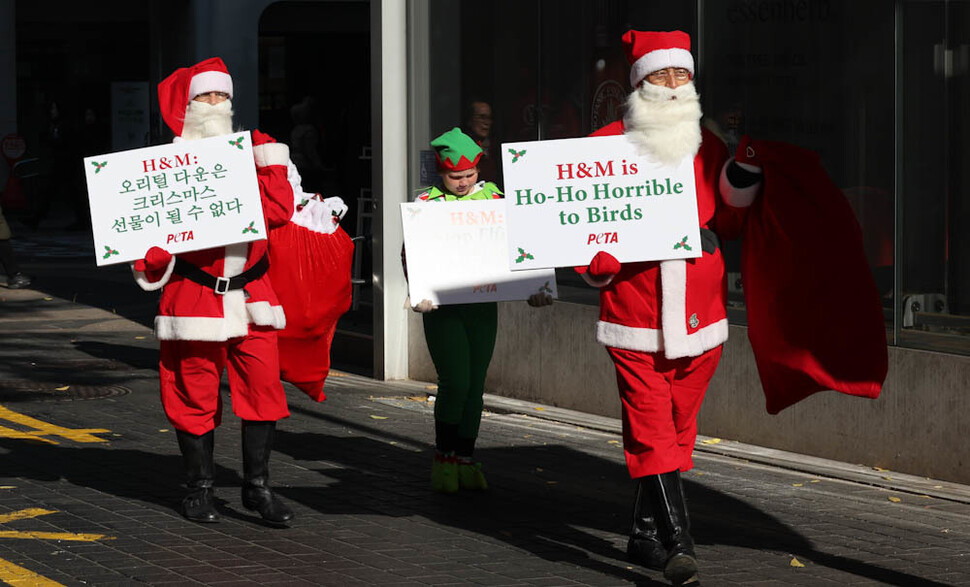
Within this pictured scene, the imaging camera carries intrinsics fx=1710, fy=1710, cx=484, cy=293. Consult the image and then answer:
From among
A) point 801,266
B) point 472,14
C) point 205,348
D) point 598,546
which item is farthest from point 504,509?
point 472,14

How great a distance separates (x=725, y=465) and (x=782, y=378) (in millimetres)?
2644

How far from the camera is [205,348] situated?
313 inches

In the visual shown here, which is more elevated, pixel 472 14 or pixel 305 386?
pixel 472 14

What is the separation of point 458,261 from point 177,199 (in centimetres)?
152

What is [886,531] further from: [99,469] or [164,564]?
[99,469]

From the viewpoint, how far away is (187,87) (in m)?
7.97

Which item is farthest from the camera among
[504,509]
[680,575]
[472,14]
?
[472,14]

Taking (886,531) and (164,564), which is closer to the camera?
(164,564)

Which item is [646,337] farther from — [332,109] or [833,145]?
[332,109]

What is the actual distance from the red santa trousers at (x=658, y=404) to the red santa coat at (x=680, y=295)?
0.30ft

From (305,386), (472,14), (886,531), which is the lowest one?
(886,531)

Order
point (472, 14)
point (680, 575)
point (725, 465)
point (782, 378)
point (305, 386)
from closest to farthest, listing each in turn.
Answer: point (680, 575) → point (782, 378) → point (305, 386) → point (725, 465) → point (472, 14)

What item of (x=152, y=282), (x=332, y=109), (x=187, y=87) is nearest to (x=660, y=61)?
(x=187, y=87)

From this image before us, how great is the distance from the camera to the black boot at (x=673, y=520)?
677cm
